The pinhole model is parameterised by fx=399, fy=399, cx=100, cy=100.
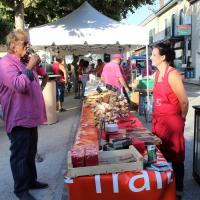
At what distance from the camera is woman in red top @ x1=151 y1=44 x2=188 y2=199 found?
4.26 meters

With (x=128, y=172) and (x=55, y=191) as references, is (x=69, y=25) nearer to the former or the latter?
(x=55, y=191)

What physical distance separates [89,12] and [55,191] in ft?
26.6

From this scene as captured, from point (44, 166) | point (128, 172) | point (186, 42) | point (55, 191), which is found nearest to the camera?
point (128, 172)

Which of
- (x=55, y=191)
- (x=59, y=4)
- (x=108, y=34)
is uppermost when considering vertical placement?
(x=59, y=4)

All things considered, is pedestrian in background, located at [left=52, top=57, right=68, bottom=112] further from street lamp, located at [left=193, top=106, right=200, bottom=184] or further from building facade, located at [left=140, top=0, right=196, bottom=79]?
building facade, located at [left=140, top=0, right=196, bottom=79]

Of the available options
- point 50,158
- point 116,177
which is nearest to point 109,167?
point 116,177

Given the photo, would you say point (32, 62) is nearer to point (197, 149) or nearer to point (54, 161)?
point (197, 149)

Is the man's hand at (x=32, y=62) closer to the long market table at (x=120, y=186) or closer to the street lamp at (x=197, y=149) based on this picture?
the long market table at (x=120, y=186)

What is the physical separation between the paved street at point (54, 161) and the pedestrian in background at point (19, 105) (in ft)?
2.59

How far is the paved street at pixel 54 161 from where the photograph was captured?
4.95 metres

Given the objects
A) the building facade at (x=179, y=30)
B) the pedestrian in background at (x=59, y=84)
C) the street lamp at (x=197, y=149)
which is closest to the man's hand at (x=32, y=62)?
the street lamp at (x=197, y=149)

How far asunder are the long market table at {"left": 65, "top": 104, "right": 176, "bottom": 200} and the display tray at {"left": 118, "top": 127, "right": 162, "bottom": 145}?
736 millimetres


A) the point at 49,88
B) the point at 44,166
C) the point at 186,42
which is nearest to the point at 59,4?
the point at 49,88

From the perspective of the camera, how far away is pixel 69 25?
11531 mm
